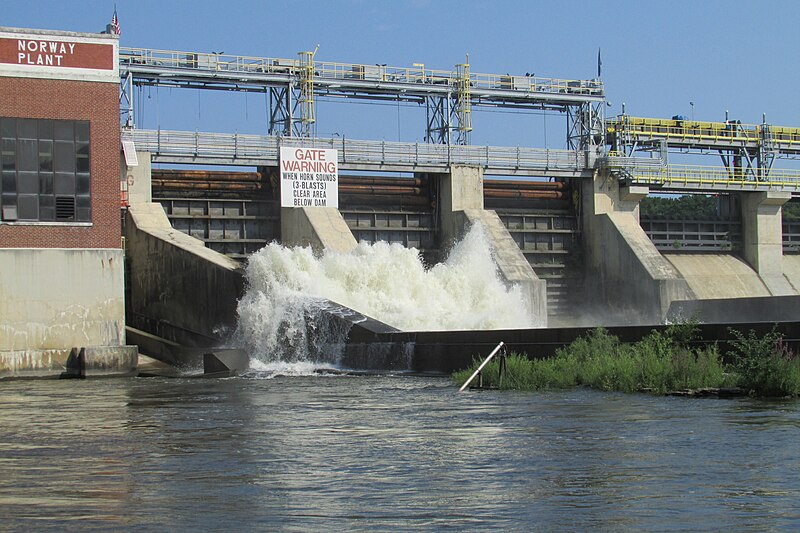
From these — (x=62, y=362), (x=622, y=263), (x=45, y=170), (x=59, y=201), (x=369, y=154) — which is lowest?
(x=62, y=362)

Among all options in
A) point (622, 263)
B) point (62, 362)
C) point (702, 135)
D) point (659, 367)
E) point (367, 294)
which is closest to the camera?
point (659, 367)

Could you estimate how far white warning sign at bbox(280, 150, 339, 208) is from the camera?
139ft

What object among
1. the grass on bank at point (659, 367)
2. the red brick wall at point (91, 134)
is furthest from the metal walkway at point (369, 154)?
the grass on bank at point (659, 367)

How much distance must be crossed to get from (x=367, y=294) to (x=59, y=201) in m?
10.4

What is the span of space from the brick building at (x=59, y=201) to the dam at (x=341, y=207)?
5cm

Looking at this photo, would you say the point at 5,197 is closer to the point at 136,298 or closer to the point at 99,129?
the point at 99,129

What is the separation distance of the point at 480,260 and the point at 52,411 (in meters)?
24.5

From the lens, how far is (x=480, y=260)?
42.7m

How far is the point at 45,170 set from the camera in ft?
109

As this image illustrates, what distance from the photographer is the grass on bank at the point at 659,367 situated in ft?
61.2

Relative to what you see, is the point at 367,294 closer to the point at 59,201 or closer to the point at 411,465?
the point at 59,201

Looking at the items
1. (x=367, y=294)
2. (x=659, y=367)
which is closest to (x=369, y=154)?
(x=367, y=294)

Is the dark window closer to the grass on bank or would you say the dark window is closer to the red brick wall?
the red brick wall

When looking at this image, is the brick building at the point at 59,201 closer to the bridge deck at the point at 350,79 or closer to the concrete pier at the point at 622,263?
the bridge deck at the point at 350,79
